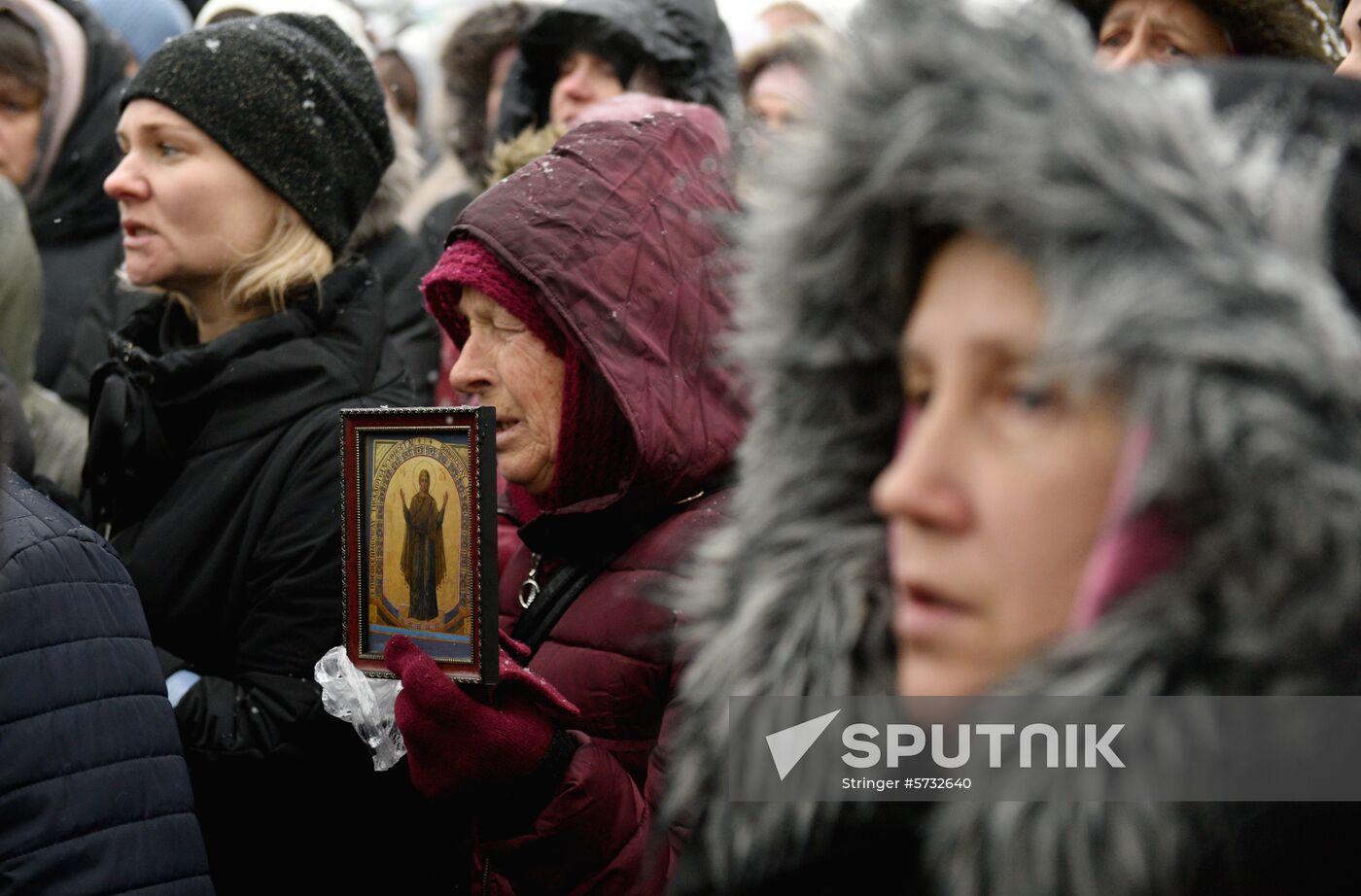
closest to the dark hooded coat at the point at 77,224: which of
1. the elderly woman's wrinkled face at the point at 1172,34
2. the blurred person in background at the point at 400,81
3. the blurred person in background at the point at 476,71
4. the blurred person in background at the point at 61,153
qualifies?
the blurred person in background at the point at 61,153

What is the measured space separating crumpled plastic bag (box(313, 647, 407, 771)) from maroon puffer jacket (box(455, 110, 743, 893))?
0.66ft

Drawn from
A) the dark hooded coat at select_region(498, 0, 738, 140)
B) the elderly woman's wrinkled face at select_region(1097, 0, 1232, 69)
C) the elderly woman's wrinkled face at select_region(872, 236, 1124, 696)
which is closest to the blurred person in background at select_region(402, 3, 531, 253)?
the dark hooded coat at select_region(498, 0, 738, 140)

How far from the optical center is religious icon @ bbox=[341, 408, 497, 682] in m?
1.90

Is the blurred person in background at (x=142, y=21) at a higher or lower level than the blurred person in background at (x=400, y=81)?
higher

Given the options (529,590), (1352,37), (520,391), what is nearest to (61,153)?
(520,391)

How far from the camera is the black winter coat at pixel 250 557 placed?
8.23 feet

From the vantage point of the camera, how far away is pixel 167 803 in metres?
1.87

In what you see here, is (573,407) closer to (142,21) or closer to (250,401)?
(250,401)

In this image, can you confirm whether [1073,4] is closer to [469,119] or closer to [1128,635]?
[1128,635]

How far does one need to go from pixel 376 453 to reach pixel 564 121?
2296 mm

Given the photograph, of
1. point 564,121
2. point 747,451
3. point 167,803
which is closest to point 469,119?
point 564,121

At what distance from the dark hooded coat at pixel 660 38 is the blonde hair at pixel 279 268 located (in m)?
1.50

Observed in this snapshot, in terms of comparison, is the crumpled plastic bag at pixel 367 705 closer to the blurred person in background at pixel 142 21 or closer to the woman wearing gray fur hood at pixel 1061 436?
the woman wearing gray fur hood at pixel 1061 436

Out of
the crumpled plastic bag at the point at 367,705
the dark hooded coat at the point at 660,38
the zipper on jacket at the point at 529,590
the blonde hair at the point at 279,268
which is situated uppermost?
the dark hooded coat at the point at 660,38
